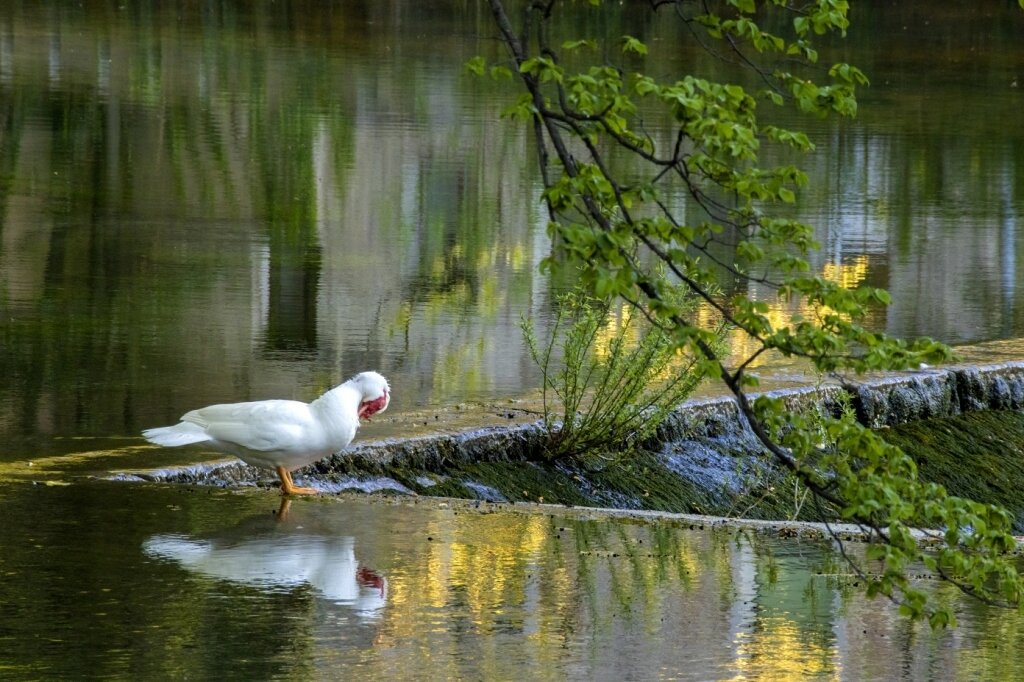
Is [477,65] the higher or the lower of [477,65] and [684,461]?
the higher

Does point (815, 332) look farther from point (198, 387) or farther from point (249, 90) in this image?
point (249, 90)

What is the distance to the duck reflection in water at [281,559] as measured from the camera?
671 cm

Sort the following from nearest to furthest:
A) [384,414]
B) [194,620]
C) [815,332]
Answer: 1. [815,332]
2. [194,620]
3. [384,414]

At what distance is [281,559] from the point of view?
7.09 meters

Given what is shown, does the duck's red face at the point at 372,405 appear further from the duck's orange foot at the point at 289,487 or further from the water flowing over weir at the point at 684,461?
the water flowing over weir at the point at 684,461

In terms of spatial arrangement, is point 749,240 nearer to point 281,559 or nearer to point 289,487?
point 281,559

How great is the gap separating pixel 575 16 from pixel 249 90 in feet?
55.0

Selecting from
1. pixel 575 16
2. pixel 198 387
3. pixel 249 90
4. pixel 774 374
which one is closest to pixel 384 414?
pixel 198 387

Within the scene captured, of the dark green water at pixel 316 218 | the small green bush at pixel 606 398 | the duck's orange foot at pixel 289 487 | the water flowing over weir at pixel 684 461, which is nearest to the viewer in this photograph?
the duck's orange foot at pixel 289 487

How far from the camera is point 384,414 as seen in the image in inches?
396

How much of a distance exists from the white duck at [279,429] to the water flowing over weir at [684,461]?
1.80ft

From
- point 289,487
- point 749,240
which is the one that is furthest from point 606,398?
point 749,240

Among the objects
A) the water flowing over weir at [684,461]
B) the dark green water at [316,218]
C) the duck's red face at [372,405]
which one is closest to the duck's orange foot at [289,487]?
the duck's red face at [372,405]

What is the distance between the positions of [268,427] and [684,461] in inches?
128
